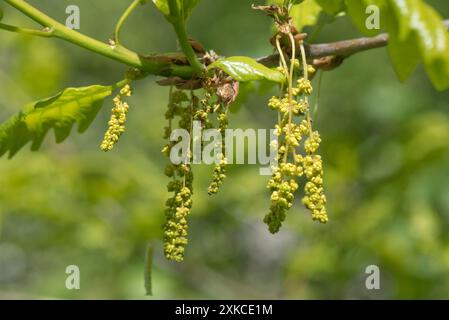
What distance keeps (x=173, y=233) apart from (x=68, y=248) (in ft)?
7.49

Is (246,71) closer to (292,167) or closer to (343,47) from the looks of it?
(292,167)

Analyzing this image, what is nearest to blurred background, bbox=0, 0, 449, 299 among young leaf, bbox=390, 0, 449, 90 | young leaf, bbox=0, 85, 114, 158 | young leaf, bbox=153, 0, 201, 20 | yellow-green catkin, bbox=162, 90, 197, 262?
young leaf, bbox=0, 85, 114, 158

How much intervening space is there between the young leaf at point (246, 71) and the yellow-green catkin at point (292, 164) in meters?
0.05

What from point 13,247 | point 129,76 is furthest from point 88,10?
point 129,76

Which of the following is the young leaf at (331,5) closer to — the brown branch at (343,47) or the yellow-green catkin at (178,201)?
the brown branch at (343,47)

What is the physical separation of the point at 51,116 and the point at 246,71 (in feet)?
1.73

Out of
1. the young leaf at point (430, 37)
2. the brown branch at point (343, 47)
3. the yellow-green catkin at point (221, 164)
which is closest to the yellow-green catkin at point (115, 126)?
the yellow-green catkin at point (221, 164)

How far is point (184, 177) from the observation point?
Result: 146cm

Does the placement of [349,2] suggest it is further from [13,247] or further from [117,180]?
[13,247]

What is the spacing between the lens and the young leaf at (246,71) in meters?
1.38

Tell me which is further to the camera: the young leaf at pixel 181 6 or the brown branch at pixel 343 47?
the brown branch at pixel 343 47

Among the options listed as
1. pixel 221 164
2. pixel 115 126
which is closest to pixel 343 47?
pixel 221 164

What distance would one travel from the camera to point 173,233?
4.58ft

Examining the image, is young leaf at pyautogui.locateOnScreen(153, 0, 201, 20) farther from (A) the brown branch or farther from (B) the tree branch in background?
(A) the brown branch
